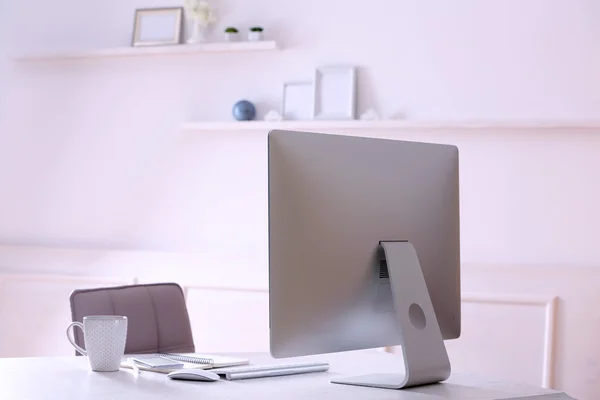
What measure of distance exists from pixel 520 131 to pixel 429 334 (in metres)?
1.73

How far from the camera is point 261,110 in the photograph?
Result: 3582mm

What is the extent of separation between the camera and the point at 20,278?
377 centimetres

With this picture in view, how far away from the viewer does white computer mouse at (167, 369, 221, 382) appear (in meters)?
1.68

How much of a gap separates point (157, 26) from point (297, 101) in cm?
76

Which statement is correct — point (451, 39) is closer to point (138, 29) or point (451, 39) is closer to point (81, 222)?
point (138, 29)

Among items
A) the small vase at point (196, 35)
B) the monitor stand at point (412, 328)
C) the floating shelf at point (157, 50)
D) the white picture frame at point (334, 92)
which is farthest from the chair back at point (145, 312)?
the small vase at point (196, 35)

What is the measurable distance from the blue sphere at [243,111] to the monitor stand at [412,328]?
6.00 feet

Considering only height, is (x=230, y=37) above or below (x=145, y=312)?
above

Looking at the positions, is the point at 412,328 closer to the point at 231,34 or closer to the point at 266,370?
the point at 266,370

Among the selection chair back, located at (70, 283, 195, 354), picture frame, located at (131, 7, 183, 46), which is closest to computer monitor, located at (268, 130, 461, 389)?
chair back, located at (70, 283, 195, 354)

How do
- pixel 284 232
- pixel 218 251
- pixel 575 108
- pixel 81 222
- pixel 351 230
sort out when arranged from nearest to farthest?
A: pixel 284 232
pixel 351 230
pixel 575 108
pixel 218 251
pixel 81 222

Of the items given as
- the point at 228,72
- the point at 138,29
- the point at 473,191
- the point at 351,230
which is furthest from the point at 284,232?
the point at 138,29

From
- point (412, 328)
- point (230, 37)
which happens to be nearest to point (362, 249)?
point (412, 328)

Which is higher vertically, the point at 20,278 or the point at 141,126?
the point at 141,126
